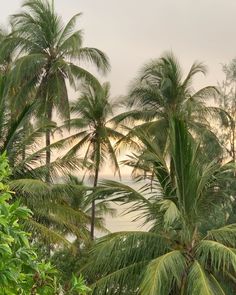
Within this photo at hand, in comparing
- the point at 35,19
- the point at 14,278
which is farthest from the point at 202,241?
the point at 35,19

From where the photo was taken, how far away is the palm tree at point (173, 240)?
29.2ft

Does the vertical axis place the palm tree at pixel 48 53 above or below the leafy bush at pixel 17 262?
above

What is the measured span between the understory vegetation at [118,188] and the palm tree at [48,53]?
5cm

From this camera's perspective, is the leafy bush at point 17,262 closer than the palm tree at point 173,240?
Yes

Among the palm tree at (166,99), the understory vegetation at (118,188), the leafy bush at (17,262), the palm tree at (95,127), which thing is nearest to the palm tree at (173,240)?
the understory vegetation at (118,188)

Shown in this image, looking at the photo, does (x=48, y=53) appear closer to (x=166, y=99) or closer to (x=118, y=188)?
(x=166, y=99)

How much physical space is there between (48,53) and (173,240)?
14.4 m

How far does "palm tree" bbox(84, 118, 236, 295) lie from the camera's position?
891cm

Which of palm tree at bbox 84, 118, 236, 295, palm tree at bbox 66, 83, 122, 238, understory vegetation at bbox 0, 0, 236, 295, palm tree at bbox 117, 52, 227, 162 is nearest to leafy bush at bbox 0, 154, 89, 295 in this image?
understory vegetation at bbox 0, 0, 236, 295

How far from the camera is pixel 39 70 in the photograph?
22.3 m

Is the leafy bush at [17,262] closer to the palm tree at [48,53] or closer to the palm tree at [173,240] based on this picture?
the palm tree at [173,240]

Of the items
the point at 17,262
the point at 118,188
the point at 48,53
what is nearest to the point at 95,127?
the point at 48,53

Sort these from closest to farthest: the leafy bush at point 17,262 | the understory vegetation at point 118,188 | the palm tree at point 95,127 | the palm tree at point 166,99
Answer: the leafy bush at point 17,262 < the understory vegetation at point 118,188 < the palm tree at point 166,99 < the palm tree at point 95,127

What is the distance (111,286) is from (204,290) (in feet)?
6.83
